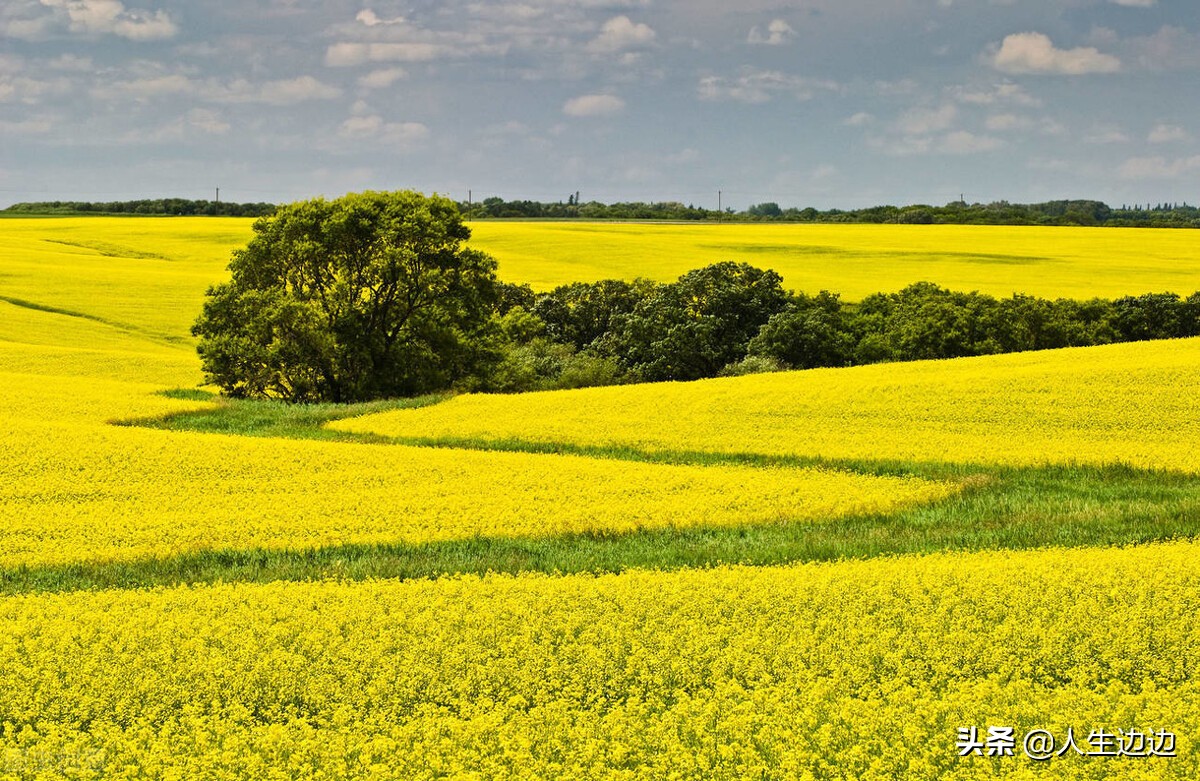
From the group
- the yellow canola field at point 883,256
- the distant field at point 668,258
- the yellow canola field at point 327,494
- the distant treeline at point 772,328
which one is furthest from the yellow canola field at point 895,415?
the yellow canola field at point 883,256

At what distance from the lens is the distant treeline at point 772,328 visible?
4425 cm

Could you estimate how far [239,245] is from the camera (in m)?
79.0

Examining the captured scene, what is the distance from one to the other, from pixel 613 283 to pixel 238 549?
36117 mm

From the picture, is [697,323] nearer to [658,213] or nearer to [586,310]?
[586,310]

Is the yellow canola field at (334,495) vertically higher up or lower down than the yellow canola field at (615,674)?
lower down

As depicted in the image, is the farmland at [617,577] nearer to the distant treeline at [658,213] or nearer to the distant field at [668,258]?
the distant field at [668,258]

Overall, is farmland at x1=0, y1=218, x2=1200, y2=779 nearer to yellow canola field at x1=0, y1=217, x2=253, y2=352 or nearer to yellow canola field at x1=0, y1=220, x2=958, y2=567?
yellow canola field at x1=0, y1=220, x2=958, y2=567

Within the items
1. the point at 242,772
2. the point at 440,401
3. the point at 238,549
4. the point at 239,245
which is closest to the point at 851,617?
the point at 242,772

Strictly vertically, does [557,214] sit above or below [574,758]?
above

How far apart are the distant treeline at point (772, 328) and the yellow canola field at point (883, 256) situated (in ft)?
24.7

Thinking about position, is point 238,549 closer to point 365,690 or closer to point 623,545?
point 623,545

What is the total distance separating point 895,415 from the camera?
26.0 m

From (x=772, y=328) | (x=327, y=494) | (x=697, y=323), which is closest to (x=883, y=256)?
(x=772, y=328)

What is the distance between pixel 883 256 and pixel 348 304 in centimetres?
4712
